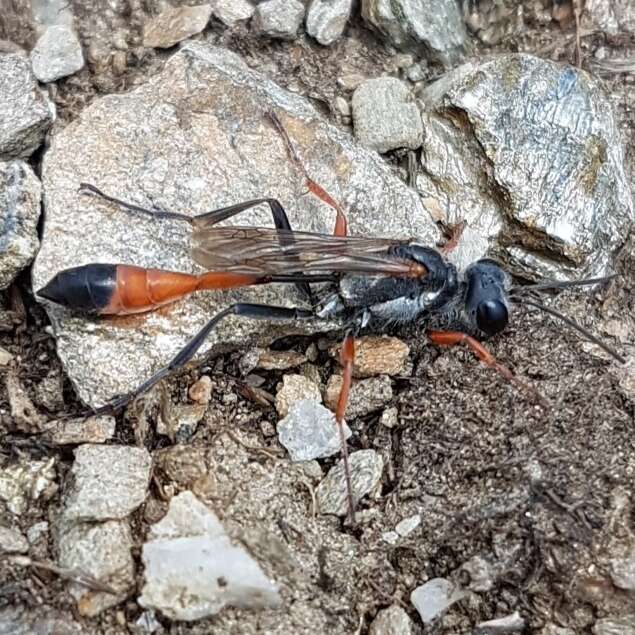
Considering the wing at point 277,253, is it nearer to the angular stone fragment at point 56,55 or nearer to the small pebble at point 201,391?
the small pebble at point 201,391

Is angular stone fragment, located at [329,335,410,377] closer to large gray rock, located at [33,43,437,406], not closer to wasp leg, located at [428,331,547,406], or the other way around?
wasp leg, located at [428,331,547,406]

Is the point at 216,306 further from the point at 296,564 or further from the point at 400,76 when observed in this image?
the point at 400,76

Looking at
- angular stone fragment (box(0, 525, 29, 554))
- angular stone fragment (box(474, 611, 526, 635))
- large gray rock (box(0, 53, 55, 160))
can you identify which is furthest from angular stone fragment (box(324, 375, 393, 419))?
large gray rock (box(0, 53, 55, 160))

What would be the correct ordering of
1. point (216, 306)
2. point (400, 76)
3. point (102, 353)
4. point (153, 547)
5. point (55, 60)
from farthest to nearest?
point (400, 76) → point (55, 60) → point (216, 306) → point (102, 353) → point (153, 547)

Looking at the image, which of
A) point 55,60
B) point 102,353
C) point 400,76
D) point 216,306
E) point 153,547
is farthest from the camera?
point 400,76

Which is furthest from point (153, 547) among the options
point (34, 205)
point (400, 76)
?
point (400, 76)
